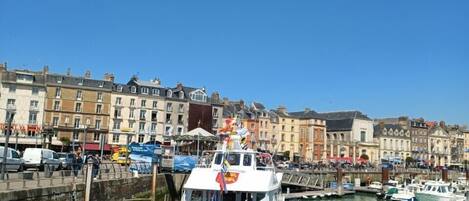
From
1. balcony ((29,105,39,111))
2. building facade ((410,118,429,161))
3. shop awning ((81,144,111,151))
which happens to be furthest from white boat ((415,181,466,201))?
building facade ((410,118,429,161))

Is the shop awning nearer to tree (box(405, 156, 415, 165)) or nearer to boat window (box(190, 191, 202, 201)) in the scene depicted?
boat window (box(190, 191, 202, 201))

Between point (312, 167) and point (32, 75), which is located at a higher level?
point (32, 75)

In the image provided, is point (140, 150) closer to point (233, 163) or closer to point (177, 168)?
point (177, 168)

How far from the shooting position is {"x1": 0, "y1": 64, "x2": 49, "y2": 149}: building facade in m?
62.7

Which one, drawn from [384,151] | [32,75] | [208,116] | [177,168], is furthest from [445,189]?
[384,151]

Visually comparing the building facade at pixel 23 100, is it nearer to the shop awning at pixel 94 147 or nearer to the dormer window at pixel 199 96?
the shop awning at pixel 94 147

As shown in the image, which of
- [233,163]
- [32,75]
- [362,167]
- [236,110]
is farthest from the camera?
[236,110]

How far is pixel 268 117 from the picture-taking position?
8444 cm

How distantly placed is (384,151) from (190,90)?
43.5 m

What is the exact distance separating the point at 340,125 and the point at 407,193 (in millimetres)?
50658

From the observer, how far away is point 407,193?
152 ft

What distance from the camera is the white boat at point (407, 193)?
45334 millimetres

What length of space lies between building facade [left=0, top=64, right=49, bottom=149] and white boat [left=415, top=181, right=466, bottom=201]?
4125 cm

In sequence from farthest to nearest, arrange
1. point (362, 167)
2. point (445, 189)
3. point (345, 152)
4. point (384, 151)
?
point (384, 151) < point (345, 152) < point (362, 167) < point (445, 189)
